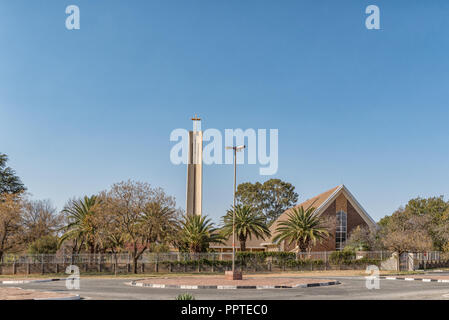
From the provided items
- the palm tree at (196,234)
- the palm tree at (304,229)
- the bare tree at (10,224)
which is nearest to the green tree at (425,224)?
the palm tree at (304,229)

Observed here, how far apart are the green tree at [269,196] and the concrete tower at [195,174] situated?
97.4 feet

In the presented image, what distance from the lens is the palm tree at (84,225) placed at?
145 ft

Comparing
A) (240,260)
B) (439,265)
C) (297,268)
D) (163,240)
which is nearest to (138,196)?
(163,240)

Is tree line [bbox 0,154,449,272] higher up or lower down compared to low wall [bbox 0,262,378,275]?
higher up

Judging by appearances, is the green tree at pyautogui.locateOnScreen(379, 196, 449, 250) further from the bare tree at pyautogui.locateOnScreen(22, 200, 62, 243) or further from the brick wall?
the bare tree at pyautogui.locateOnScreen(22, 200, 62, 243)

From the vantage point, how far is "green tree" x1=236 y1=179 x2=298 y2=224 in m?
90.8

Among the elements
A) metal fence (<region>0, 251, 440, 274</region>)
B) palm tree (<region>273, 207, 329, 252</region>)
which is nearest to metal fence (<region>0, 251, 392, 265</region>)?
metal fence (<region>0, 251, 440, 274</region>)

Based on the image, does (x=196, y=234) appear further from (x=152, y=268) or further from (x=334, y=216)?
(x=334, y=216)

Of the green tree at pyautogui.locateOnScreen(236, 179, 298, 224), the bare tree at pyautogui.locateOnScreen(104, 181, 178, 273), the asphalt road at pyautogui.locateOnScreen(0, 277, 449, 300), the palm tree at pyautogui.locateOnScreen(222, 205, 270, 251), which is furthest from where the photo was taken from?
the green tree at pyautogui.locateOnScreen(236, 179, 298, 224)

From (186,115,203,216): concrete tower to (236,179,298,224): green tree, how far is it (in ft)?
97.4

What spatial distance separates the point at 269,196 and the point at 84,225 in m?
51.3

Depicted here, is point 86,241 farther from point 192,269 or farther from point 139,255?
point 192,269
